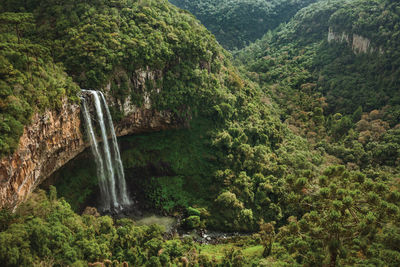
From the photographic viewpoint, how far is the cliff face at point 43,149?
18.9 m

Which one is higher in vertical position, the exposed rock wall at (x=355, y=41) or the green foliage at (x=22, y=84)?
the exposed rock wall at (x=355, y=41)

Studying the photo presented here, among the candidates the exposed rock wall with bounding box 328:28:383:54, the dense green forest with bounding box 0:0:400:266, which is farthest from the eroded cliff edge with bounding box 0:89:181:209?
the exposed rock wall with bounding box 328:28:383:54

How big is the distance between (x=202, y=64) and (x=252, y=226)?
65.7ft

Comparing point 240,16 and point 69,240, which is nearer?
point 69,240

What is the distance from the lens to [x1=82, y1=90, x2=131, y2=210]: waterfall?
27781 mm

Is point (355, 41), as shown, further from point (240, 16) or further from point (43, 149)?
point (43, 149)

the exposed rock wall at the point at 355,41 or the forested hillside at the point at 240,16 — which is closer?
the exposed rock wall at the point at 355,41

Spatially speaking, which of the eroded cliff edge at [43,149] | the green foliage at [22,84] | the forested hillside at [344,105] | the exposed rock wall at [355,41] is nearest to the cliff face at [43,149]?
the eroded cliff edge at [43,149]

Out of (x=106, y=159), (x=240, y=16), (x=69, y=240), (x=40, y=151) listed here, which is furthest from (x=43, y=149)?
(x=240, y=16)

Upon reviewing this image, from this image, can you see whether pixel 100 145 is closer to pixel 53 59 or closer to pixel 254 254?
pixel 53 59

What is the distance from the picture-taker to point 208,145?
36062 mm

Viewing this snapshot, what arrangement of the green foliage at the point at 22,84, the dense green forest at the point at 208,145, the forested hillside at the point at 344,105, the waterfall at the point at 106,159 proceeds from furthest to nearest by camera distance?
the waterfall at the point at 106,159
the green foliage at the point at 22,84
the dense green forest at the point at 208,145
the forested hillside at the point at 344,105

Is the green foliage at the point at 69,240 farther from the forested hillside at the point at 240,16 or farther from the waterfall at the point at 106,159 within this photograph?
the forested hillside at the point at 240,16

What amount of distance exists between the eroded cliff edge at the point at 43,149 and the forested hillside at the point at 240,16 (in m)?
73.1
